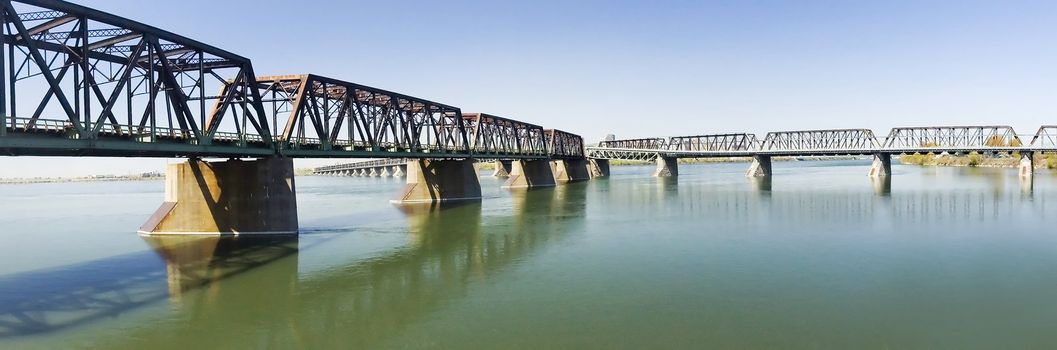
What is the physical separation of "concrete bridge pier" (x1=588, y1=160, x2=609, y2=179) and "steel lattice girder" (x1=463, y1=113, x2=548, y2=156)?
172ft

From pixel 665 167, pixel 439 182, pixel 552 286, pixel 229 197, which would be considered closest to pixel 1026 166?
pixel 665 167

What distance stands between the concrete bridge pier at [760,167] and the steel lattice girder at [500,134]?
51825mm

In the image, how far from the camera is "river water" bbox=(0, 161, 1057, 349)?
61.7 ft

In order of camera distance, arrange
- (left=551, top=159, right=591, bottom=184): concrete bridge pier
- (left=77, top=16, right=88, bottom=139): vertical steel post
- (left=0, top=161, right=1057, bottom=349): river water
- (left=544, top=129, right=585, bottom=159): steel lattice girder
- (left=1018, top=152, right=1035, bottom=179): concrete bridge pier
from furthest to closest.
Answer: (left=551, top=159, right=591, bottom=184): concrete bridge pier, (left=544, top=129, right=585, bottom=159): steel lattice girder, (left=1018, top=152, right=1035, bottom=179): concrete bridge pier, (left=77, top=16, right=88, bottom=139): vertical steel post, (left=0, top=161, right=1057, bottom=349): river water

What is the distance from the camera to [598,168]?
6993 inches

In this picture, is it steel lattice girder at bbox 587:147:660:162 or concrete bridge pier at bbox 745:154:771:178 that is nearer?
concrete bridge pier at bbox 745:154:771:178

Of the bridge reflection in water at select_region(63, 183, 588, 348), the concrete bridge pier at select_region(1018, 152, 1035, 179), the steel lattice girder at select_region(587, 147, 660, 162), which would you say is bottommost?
the bridge reflection in water at select_region(63, 183, 588, 348)

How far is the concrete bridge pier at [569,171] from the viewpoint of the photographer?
144 meters

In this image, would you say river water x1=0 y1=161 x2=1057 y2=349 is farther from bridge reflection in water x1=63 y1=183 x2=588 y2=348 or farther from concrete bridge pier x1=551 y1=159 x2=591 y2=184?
concrete bridge pier x1=551 y1=159 x2=591 y2=184

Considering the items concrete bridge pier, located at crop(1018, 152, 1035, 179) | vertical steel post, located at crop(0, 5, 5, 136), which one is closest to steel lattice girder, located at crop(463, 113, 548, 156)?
vertical steel post, located at crop(0, 5, 5, 136)

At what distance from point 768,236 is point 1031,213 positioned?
94.2 ft

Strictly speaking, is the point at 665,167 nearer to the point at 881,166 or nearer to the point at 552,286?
the point at 881,166

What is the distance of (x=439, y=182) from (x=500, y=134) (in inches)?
1116

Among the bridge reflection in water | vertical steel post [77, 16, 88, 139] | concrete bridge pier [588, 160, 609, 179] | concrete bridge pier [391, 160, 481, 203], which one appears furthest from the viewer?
concrete bridge pier [588, 160, 609, 179]
